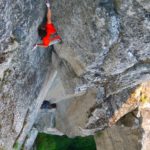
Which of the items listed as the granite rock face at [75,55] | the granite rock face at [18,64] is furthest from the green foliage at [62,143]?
the granite rock face at [18,64]

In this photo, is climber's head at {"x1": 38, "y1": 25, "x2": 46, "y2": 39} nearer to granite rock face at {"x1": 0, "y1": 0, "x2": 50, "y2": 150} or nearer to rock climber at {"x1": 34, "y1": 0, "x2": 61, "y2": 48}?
rock climber at {"x1": 34, "y1": 0, "x2": 61, "y2": 48}

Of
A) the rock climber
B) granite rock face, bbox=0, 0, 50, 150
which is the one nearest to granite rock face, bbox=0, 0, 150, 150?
granite rock face, bbox=0, 0, 50, 150

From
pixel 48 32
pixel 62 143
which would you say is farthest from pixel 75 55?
pixel 62 143

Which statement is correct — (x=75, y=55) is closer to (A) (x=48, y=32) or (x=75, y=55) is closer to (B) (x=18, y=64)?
(A) (x=48, y=32)

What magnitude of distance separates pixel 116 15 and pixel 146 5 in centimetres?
43

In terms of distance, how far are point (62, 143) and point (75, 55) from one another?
18.5 feet

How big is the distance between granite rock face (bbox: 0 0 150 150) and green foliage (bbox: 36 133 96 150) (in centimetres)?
312

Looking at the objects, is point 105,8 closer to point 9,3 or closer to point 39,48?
point 9,3

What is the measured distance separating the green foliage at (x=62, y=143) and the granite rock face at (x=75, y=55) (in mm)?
Result: 3120

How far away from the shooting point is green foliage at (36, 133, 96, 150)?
10.7 metres

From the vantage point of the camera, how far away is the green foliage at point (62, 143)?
35.1 feet

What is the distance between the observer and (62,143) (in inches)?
427

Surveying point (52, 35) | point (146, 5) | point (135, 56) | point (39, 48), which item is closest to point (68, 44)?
point (52, 35)

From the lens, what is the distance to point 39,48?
6.21 metres
